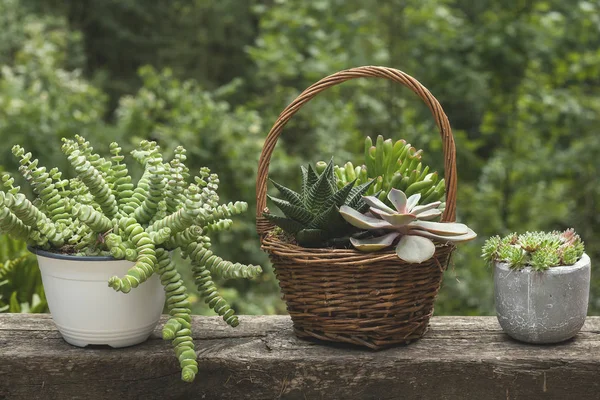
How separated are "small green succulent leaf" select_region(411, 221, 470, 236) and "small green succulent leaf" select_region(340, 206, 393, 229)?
0.20 ft

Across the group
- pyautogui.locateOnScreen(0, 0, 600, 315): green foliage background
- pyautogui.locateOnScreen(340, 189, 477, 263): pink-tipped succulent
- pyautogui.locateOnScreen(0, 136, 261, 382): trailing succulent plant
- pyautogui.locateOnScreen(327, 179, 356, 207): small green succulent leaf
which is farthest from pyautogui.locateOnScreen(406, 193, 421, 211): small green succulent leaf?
pyautogui.locateOnScreen(0, 0, 600, 315): green foliage background

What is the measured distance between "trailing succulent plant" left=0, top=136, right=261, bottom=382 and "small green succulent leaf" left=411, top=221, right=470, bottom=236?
333 millimetres

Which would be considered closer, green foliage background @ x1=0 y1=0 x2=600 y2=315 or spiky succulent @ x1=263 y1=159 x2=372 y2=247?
spiky succulent @ x1=263 y1=159 x2=372 y2=247

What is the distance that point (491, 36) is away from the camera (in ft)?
12.7

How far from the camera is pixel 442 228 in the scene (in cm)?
139

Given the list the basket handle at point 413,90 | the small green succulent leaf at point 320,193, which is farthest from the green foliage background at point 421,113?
the small green succulent leaf at point 320,193

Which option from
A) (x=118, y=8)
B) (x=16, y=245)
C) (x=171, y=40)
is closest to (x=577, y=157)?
(x=16, y=245)

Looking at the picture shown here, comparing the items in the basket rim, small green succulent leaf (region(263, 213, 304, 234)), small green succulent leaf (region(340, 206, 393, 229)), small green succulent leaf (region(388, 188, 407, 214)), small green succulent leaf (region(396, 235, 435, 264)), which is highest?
small green succulent leaf (region(388, 188, 407, 214))

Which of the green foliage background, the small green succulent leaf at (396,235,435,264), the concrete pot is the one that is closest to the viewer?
the small green succulent leaf at (396,235,435,264)

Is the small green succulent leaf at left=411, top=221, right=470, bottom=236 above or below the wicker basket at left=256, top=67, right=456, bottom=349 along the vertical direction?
above

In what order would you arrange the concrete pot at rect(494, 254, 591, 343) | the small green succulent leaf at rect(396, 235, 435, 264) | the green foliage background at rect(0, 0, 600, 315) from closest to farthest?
the small green succulent leaf at rect(396, 235, 435, 264) < the concrete pot at rect(494, 254, 591, 343) < the green foliage background at rect(0, 0, 600, 315)

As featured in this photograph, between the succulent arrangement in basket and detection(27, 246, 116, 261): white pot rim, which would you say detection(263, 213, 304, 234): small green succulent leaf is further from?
detection(27, 246, 116, 261): white pot rim

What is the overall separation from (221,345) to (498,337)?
587 millimetres

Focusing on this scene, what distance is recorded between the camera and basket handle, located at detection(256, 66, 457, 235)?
1432 millimetres
